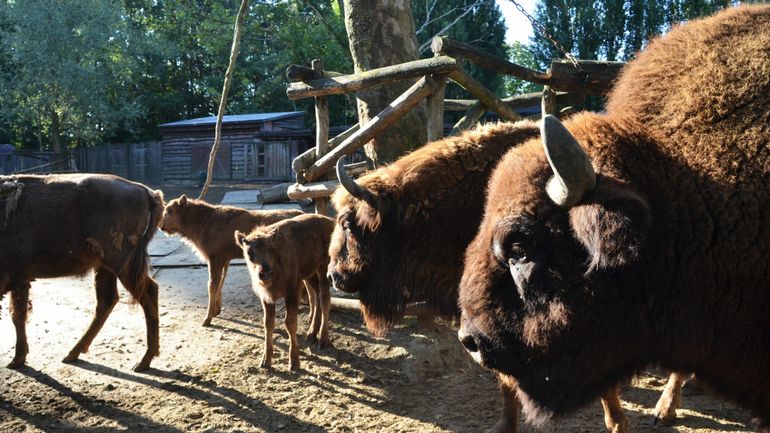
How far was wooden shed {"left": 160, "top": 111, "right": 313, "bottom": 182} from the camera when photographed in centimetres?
3256

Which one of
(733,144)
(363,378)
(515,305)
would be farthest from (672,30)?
(363,378)

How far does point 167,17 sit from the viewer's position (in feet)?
139

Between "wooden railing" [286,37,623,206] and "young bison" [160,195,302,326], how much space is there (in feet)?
3.18

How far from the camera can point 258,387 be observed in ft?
18.4

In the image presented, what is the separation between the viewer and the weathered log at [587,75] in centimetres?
562

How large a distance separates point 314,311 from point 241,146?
1104 inches

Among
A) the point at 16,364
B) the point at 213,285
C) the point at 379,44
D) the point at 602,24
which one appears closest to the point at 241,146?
the point at 602,24

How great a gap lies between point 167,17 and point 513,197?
44310mm

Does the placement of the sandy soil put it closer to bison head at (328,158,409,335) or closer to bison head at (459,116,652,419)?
bison head at (328,158,409,335)

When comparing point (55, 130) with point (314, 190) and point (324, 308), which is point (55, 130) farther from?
point (324, 308)

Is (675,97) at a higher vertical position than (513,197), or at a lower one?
higher

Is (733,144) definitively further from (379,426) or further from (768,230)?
(379,426)

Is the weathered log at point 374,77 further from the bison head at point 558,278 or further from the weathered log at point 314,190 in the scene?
the bison head at point 558,278

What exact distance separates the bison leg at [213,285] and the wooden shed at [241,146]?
24.1 metres
